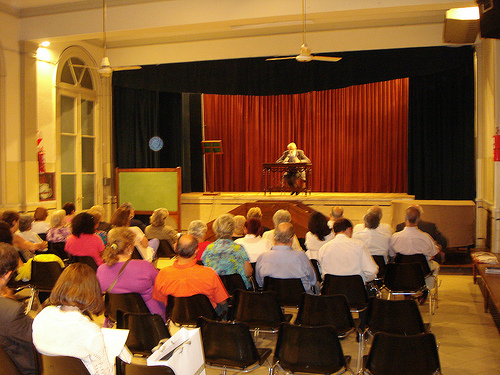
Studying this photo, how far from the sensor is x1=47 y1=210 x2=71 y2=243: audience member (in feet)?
19.7

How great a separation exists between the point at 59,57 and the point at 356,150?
7.47 metres

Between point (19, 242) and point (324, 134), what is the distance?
30.1 feet

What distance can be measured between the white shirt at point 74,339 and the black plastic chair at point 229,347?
3.04ft

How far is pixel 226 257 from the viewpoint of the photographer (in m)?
4.29

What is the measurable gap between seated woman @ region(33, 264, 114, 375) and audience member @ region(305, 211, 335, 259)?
3.13 metres

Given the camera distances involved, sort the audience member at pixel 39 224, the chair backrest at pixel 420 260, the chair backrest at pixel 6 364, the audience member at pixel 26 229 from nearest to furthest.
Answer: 1. the chair backrest at pixel 6 364
2. the chair backrest at pixel 420 260
3. the audience member at pixel 26 229
4. the audience member at pixel 39 224

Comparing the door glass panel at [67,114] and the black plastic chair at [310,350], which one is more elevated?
the door glass panel at [67,114]

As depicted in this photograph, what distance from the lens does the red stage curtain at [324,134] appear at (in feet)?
40.4

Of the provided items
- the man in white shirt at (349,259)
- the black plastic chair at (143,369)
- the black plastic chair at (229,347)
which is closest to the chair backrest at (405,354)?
the black plastic chair at (229,347)

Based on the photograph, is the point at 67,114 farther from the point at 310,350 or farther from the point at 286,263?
the point at 310,350

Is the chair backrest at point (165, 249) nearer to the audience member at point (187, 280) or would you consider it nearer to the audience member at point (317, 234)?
the audience member at point (317, 234)

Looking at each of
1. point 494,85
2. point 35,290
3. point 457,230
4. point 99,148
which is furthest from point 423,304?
point 99,148

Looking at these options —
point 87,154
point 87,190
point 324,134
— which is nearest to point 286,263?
point 87,190

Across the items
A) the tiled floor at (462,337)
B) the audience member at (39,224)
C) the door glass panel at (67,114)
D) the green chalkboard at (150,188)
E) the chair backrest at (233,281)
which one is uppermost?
the door glass panel at (67,114)
